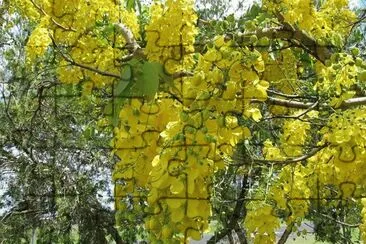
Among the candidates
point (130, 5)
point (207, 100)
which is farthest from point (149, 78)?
point (130, 5)

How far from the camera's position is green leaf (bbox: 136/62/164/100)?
0.97 meters

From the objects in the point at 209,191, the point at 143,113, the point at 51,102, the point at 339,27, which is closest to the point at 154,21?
the point at 143,113

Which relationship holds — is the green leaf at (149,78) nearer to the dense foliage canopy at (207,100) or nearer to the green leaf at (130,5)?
the dense foliage canopy at (207,100)

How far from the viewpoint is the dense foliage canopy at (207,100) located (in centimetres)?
103

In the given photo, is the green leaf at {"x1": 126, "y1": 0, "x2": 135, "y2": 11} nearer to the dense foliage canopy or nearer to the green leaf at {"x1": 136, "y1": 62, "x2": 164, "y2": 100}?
the dense foliage canopy

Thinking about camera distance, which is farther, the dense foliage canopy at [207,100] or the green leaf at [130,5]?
the green leaf at [130,5]

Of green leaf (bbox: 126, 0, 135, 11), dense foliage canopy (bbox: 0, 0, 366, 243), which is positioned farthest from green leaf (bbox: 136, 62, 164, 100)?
green leaf (bbox: 126, 0, 135, 11)

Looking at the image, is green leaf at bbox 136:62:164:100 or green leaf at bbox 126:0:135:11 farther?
green leaf at bbox 126:0:135:11

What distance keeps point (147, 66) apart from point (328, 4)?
4.70ft

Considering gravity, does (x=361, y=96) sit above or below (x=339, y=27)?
below

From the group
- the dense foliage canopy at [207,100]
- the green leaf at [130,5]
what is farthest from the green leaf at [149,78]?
the green leaf at [130,5]

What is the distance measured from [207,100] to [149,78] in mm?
116

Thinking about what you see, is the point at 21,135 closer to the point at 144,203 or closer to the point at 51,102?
the point at 51,102

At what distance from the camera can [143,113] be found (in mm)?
1205
